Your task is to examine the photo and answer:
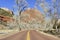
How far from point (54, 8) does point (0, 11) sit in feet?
321

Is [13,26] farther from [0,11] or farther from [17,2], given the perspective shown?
[0,11]

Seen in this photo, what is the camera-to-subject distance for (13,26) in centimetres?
9981

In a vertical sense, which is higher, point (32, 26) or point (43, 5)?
point (43, 5)

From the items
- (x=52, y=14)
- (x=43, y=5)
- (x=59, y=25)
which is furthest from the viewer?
(x=59, y=25)

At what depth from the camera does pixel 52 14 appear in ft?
174

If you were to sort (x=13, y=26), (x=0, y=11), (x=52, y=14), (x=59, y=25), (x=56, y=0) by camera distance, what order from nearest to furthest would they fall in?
1. (x=56, y=0)
2. (x=52, y=14)
3. (x=59, y=25)
4. (x=13, y=26)
5. (x=0, y=11)

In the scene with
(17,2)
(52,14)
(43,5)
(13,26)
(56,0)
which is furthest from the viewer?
(13,26)

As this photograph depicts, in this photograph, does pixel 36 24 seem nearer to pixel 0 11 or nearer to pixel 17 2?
pixel 0 11

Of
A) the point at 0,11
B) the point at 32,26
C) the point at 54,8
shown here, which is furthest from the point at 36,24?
the point at 54,8

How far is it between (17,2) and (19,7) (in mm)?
2414

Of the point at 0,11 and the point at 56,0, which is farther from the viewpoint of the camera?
the point at 0,11

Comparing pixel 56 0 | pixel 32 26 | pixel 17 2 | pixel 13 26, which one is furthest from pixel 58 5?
pixel 32 26

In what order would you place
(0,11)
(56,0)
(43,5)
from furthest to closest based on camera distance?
1. (0,11)
2. (43,5)
3. (56,0)

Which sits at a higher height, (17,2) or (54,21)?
(17,2)
